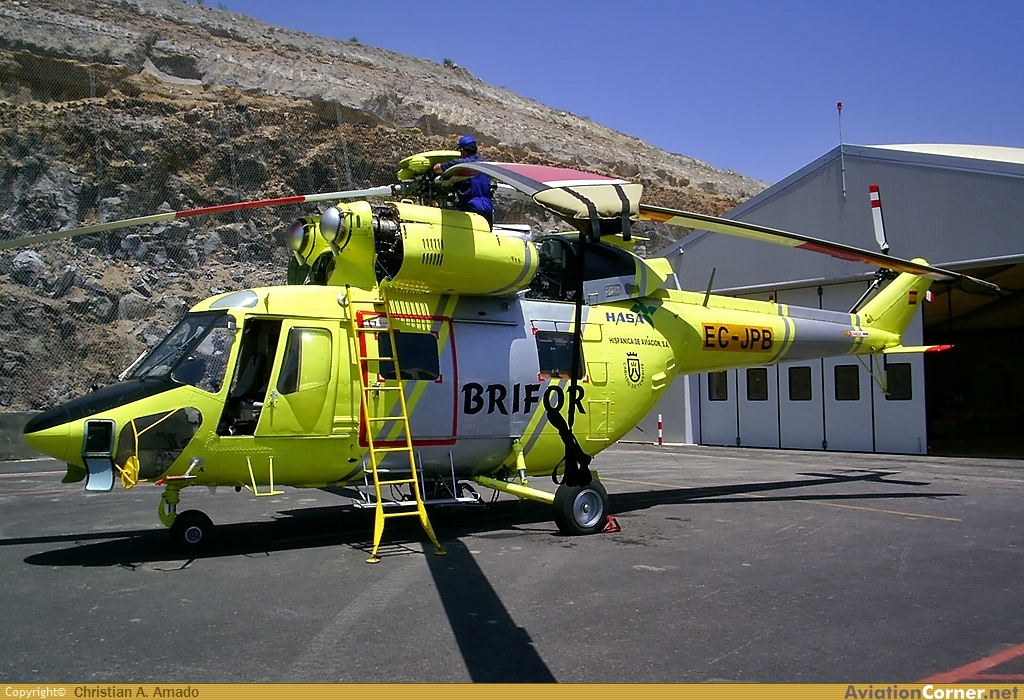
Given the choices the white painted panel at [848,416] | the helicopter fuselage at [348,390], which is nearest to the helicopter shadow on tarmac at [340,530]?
the helicopter fuselage at [348,390]

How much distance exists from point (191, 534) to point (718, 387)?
1728 cm

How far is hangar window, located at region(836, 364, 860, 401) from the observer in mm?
19266

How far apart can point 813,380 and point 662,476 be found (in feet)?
25.1

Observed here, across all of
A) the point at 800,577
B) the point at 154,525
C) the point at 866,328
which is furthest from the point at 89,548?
the point at 866,328

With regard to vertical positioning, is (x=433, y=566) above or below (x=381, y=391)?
below

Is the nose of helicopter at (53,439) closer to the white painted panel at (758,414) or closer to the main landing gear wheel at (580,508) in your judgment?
the main landing gear wheel at (580,508)

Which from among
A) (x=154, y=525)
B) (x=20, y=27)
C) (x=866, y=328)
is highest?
(x=20, y=27)

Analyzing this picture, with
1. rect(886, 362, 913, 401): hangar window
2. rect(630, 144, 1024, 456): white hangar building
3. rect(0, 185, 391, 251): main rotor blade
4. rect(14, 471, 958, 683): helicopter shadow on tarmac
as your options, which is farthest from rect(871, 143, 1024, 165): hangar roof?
rect(0, 185, 391, 251): main rotor blade

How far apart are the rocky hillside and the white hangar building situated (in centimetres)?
1321

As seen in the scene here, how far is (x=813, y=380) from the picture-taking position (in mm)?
20156

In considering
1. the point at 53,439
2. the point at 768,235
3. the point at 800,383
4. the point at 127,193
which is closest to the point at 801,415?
the point at 800,383

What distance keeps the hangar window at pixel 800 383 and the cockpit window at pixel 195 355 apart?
16445 mm
